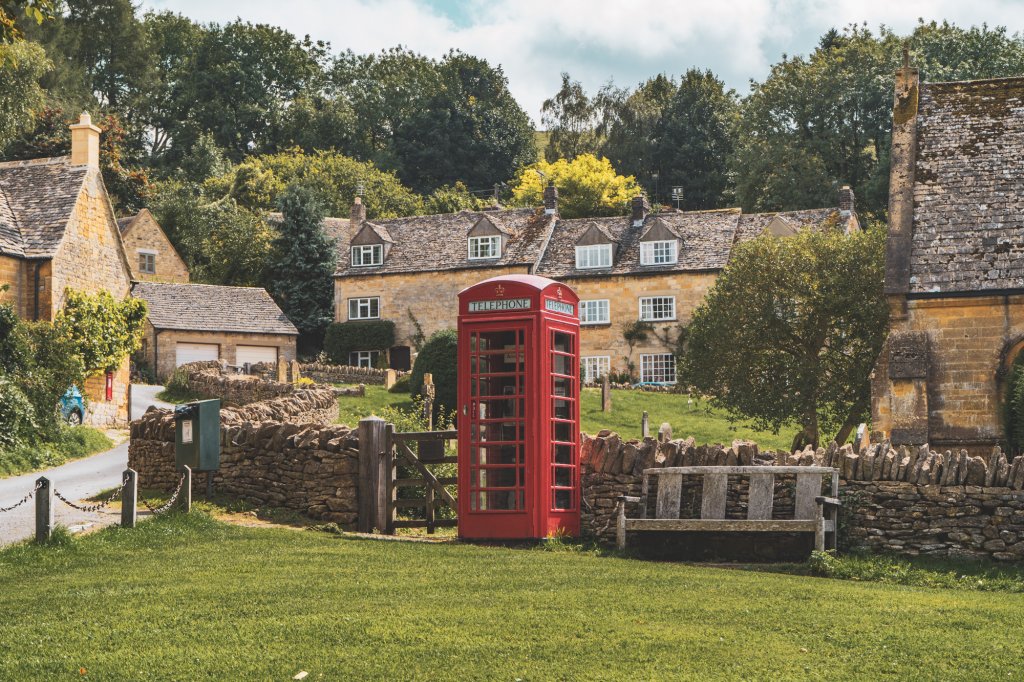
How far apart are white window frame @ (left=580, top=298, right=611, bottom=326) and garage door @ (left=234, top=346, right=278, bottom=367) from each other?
14.0 metres

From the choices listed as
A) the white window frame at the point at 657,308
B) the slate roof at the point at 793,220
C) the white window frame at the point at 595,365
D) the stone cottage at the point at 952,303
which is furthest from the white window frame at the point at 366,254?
the stone cottage at the point at 952,303

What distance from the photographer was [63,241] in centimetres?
3644

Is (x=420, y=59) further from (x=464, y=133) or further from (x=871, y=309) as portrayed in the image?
(x=871, y=309)

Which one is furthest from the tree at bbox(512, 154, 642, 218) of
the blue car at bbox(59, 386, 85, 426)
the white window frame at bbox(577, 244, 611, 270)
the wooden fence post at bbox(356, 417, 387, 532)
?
the wooden fence post at bbox(356, 417, 387, 532)

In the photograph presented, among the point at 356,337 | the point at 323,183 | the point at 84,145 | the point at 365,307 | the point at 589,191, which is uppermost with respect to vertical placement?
the point at 323,183

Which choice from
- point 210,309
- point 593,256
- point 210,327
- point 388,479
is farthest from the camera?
point 593,256

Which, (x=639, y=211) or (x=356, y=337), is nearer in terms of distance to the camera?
(x=639, y=211)

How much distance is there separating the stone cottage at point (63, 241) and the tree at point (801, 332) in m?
17.3

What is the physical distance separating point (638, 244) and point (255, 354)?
18155mm

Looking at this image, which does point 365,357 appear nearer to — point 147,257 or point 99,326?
point 147,257

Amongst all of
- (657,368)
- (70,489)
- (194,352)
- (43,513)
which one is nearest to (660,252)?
(657,368)

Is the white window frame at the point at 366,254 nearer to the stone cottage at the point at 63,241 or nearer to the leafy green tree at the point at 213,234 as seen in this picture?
the leafy green tree at the point at 213,234

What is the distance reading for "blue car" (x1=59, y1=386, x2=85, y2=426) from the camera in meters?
33.3

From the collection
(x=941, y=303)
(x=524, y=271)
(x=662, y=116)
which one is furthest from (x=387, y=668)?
(x=662, y=116)
